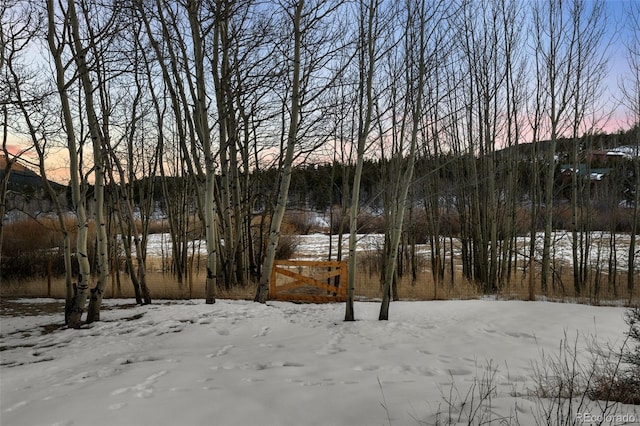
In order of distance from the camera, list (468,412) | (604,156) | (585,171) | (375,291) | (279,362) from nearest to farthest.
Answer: (468,412) → (279,362) → (375,291) → (585,171) → (604,156)

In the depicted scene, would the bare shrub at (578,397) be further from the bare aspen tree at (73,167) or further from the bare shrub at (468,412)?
the bare aspen tree at (73,167)

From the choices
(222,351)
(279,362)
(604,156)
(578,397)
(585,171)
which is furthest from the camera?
(604,156)

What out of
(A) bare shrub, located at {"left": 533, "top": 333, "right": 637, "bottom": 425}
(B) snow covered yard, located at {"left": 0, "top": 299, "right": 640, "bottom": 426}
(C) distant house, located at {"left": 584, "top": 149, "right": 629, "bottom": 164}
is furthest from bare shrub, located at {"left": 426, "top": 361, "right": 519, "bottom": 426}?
(C) distant house, located at {"left": 584, "top": 149, "right": 629, "bottom": 164}

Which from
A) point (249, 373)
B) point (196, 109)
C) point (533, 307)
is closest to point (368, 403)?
point (249, 373)

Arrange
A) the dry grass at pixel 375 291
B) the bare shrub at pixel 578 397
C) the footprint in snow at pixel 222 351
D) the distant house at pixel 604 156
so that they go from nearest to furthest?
the bare shrub at pixel 578 397 < the footprint in snow at pixel 222 351 < the dry grass at pixel 375 291 < the distant house at pixel 604 156

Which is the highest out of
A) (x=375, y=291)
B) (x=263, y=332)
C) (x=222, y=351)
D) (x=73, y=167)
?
(x=73, y=167)

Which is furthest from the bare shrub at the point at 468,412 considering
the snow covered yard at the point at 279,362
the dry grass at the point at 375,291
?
the dry grass at the point at 375,291

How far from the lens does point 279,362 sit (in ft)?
16.2

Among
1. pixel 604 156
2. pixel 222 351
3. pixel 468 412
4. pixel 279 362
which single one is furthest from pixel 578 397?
pixel 604 156

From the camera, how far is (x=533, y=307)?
8852 millimetres

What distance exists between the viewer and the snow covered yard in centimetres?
329

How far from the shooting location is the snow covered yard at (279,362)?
329cm

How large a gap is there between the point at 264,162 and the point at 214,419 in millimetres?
13304

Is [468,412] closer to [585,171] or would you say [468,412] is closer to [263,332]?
[263,332]
